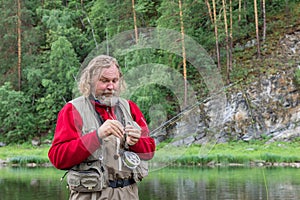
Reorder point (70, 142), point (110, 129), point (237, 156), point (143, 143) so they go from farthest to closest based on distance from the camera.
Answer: point (237, 156), point (143, 143), point (70, 142), point (110, 129)

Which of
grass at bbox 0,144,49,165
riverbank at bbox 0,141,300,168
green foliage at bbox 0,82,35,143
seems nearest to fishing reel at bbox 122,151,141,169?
riverbank at bbox 0,141,300,168

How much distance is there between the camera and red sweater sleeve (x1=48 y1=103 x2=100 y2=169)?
308 centimetres

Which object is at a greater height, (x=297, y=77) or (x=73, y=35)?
(x=73, y=35)

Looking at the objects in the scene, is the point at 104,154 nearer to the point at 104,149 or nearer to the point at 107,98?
the point at 104,149

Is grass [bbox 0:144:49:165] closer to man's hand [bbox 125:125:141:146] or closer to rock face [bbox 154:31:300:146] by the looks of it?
rock face [bbox 154:31:300:146]

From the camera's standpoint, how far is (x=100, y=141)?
3092 mm

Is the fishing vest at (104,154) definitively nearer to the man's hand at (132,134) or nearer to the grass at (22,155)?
the man's hand at (132,134)

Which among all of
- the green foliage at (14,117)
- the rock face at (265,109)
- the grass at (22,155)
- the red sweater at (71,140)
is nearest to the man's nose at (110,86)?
the red sweater at (71,140)

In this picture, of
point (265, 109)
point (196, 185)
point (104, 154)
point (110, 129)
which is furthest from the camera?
point (265, 109)

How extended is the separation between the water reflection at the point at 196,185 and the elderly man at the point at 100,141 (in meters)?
8.41

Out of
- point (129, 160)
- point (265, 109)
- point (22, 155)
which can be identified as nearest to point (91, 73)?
point (129, 160)

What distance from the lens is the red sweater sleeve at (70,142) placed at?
308 centimetres

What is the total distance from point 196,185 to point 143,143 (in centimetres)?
1226

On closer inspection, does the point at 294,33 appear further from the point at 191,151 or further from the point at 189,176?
the point at 189,176
